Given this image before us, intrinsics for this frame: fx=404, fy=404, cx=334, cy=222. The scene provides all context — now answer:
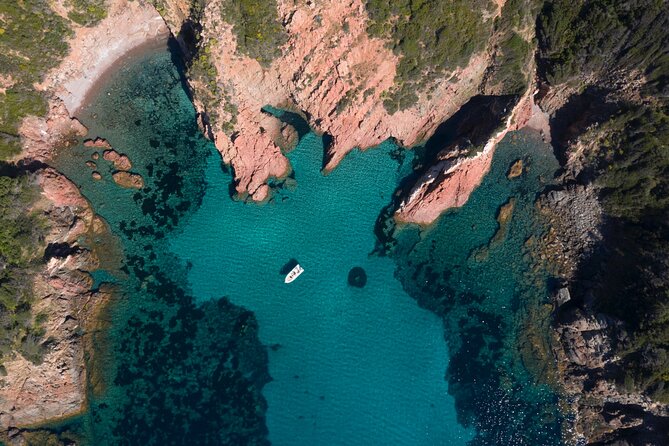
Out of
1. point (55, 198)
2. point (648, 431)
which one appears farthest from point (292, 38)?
point (648, 431)

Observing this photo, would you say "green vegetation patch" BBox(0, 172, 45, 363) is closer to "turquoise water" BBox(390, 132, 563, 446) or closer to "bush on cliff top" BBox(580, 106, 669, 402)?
"turquoise water" BBox(390, 132, 563, 446)

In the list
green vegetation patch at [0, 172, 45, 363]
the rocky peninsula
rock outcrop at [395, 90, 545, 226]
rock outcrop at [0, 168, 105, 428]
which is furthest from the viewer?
rock outcrop at [395, 90, 545, 226]

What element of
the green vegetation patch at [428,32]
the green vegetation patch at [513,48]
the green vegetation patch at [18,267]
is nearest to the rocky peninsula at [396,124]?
the green vegetation patch at [513,48]

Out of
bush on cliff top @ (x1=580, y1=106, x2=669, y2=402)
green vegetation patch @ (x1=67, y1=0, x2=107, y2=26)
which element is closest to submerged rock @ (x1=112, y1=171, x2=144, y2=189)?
green vegetation patch @ (x1=67, y1=0, x2=107, y2=26)

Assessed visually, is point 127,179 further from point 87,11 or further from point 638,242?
point 638,242

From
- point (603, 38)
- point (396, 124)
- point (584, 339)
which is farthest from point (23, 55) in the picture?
point (584, 339)

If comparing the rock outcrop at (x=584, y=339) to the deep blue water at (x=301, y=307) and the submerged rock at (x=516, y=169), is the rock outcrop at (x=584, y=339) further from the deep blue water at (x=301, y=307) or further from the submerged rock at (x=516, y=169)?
the submerged rock at (x=516, y=169)

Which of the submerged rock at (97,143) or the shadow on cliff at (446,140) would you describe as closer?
the shadow on cliff at (446,140)
